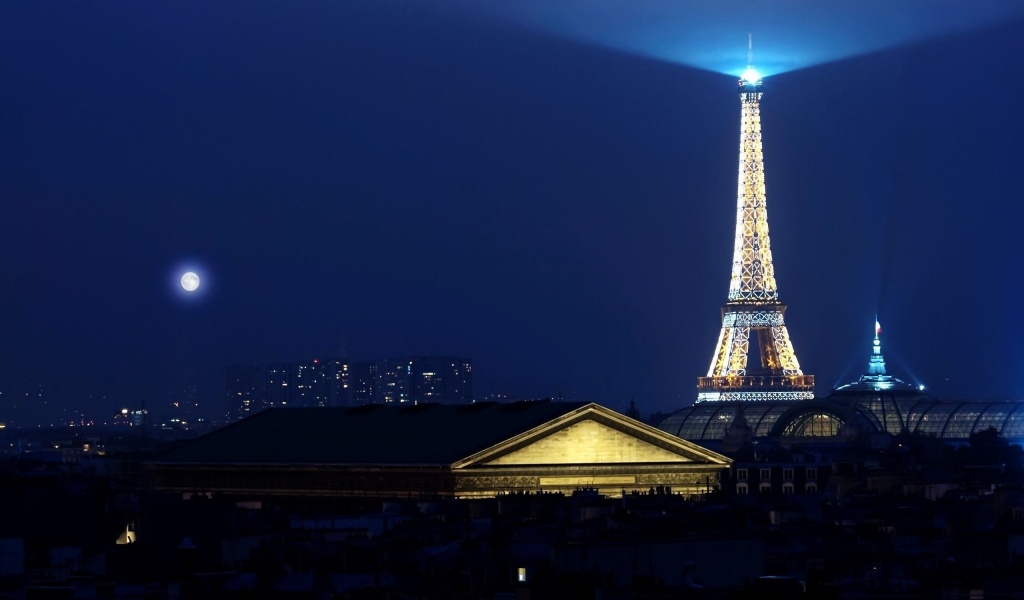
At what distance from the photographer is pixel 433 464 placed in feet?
364

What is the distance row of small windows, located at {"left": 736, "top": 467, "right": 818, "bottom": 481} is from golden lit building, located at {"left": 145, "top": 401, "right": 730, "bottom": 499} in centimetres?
1879

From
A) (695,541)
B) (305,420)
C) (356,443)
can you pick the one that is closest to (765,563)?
(695,541)

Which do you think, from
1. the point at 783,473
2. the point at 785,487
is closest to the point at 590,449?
the point at 785,487

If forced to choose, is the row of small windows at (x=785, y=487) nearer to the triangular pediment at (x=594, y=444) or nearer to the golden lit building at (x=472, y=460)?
the golden lit building at (x=472, y=460)

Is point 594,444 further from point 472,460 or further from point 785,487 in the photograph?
point 785,487

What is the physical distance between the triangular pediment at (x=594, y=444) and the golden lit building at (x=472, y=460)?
4cm

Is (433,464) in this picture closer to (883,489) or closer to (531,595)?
(883,489)

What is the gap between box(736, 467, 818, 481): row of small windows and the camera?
139250 mm

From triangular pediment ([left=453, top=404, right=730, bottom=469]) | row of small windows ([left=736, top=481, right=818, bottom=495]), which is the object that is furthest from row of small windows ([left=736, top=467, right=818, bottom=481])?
triangular pediment ([left=453, top=404, right=730, bottom=469])

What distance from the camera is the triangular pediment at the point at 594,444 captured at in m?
114

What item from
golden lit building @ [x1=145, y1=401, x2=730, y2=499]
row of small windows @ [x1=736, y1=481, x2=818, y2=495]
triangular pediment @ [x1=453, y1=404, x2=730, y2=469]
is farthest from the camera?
row of small windows @ [x1=736, y1=481, x2=818, y2=495]

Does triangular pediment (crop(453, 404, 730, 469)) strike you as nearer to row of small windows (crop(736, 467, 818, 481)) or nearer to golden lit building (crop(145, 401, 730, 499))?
golden lit building (crop(145, 401, 730, 499))

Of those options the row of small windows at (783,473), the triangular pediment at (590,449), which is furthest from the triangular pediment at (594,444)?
the row of small windows at (783,473)

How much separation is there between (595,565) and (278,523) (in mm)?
30552
